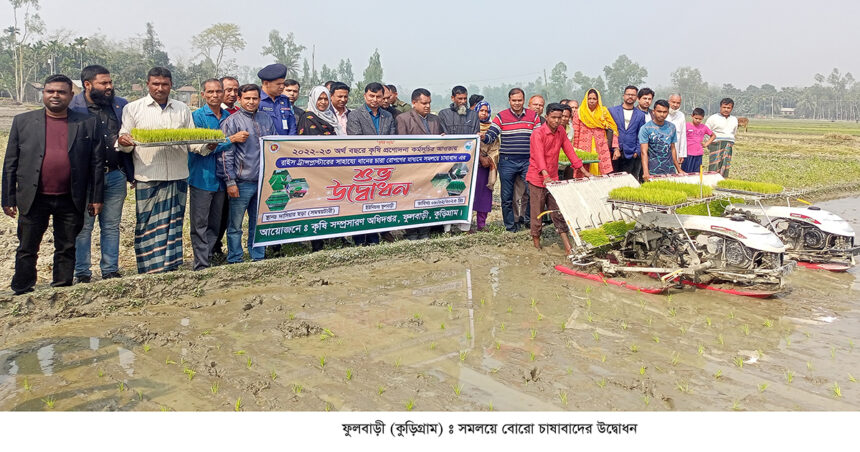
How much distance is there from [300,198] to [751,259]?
4.80m

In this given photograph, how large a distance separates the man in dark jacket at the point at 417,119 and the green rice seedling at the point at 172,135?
2696mm

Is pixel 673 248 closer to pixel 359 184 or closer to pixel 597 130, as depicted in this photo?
pixel 597 130

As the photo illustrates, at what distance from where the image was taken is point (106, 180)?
19.2 feet

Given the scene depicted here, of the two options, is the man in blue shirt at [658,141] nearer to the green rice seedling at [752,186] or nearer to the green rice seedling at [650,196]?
the green rice seedling at [752,186]

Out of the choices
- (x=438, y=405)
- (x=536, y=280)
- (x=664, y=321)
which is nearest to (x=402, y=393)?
(x=438, y=405)

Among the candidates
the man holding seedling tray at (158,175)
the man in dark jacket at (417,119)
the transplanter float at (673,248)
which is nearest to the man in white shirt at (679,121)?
the transplanter float at (673,248)

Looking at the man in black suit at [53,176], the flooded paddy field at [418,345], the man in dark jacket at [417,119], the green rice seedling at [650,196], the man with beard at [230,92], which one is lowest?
the flooded paddy field at [418,345]

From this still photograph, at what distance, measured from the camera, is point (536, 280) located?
6766mm

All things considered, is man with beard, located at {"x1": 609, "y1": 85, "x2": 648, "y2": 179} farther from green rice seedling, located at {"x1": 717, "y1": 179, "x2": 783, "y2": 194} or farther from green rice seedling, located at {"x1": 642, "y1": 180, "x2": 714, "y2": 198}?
green rice seedling, located at {"x1": 642, "y1": 180, "x2": 714, "y2": 198}

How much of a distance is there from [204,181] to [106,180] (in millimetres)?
898

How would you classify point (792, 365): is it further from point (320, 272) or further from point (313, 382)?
point (320, 272)

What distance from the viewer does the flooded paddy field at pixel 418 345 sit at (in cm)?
390

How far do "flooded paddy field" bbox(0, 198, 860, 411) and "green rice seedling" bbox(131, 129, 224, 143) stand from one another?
1.30 m

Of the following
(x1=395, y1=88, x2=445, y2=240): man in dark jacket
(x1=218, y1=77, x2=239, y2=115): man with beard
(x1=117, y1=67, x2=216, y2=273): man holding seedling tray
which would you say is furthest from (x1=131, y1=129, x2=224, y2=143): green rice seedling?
(x1=395, y1=88, x2=445, y2=240): man in dark jacket
